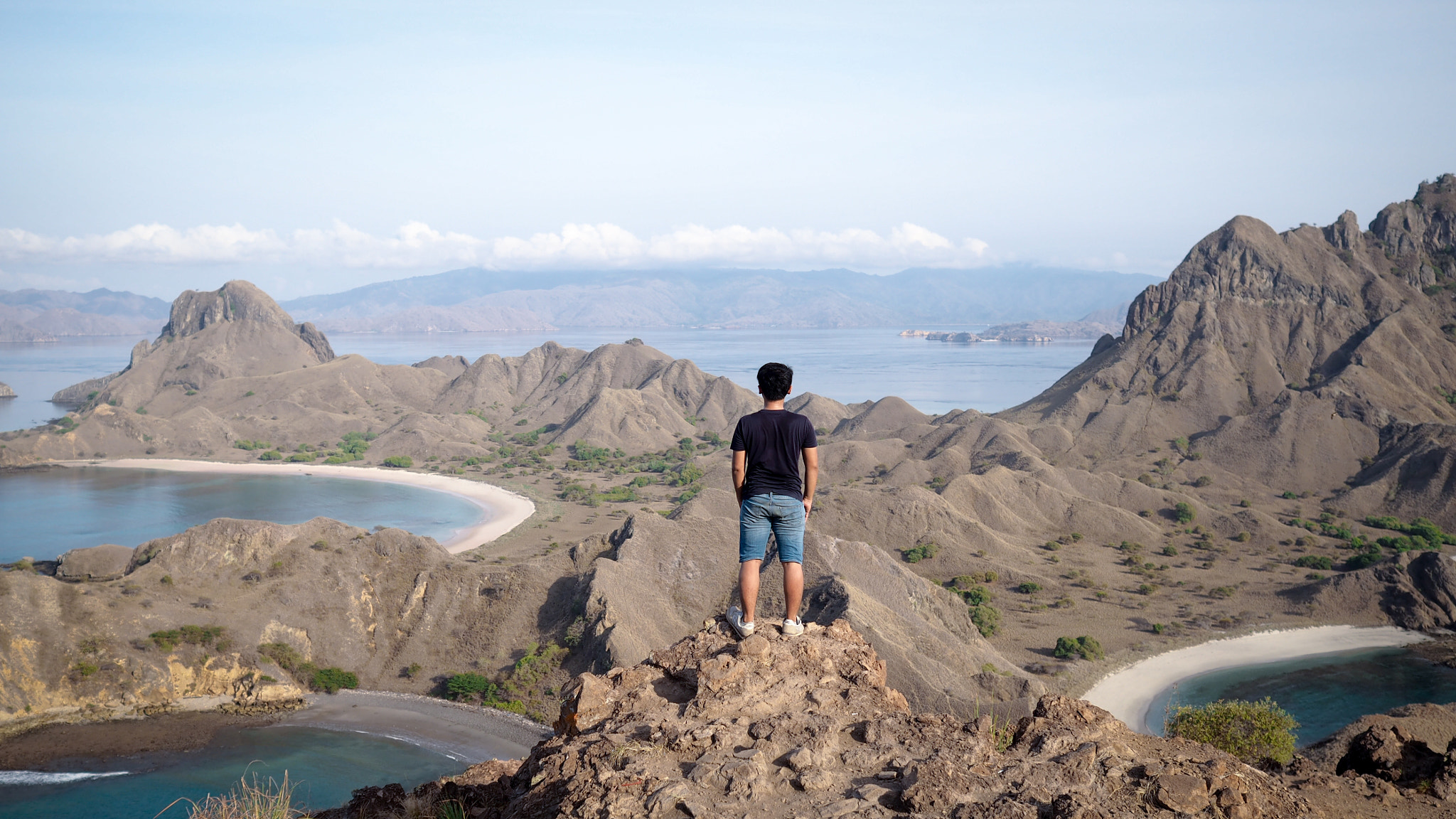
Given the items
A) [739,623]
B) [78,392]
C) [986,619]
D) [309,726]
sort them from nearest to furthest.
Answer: [739,623]
[309,726]
[986,619]
[78,392]

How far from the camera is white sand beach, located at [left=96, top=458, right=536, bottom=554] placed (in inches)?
2610

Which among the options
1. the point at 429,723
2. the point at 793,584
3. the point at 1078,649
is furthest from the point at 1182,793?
the point at 1078,649

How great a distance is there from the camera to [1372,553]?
54375 millimetres

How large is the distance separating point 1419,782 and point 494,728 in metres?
26.6

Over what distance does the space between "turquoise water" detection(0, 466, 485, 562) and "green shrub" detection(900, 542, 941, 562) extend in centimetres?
3328

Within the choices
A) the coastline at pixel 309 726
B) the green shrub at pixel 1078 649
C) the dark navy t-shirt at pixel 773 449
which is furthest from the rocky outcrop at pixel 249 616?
the dark navy t-shirt at pixel 773 449

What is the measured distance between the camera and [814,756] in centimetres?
705

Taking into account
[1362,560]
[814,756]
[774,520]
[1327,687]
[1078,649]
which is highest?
[774,520]

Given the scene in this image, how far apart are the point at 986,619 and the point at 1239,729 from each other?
15957 millimetres

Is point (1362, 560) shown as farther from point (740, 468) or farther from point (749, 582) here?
point (740, 468)

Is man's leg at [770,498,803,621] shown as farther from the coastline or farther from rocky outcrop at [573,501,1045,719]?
the coastline

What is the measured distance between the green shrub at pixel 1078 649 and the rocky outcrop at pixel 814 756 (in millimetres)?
33097

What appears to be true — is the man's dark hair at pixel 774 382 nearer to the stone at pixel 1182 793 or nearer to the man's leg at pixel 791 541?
the man's leg at pixel 791 541

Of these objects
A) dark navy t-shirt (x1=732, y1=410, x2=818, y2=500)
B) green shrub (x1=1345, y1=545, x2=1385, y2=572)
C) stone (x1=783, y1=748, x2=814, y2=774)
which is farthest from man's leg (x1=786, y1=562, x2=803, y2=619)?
green shrub (x1=1345, y1=545, x2=1385, y2=572)
